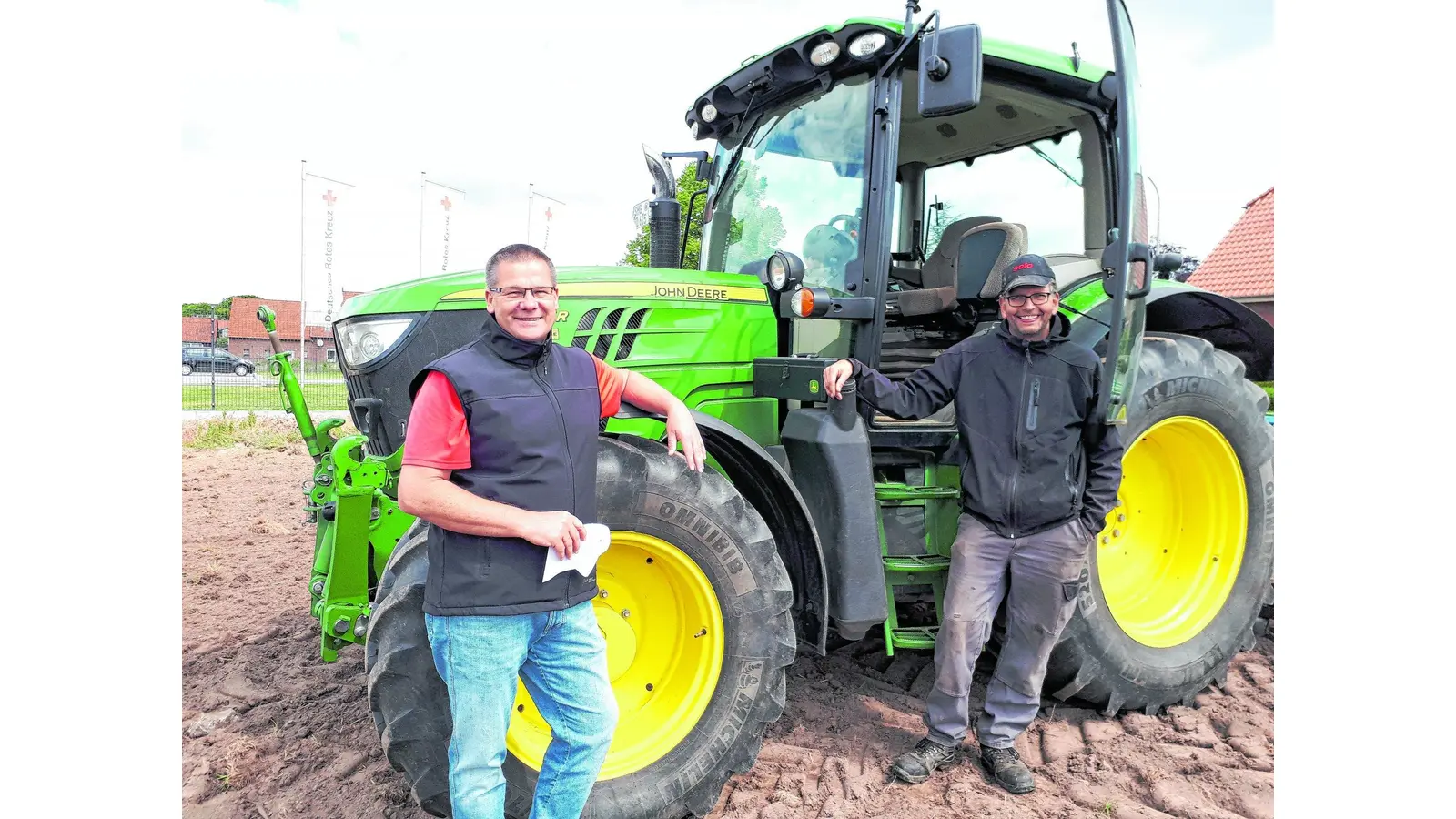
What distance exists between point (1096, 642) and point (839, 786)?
4.14ft

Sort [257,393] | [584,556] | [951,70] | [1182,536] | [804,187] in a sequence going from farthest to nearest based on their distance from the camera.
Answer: [257,393]
[1182,536]
[804,187]
[951,70]
[584,556]

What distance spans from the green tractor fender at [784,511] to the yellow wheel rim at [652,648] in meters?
0.45

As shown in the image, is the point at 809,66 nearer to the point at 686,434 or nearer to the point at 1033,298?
the point at 1033,298

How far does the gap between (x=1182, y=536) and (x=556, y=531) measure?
3.32 meters

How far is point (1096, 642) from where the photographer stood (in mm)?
3510

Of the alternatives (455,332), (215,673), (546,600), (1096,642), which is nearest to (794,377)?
(455,332)

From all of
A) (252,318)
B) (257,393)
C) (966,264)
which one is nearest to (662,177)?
(966,264)

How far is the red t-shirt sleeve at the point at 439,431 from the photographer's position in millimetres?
2059

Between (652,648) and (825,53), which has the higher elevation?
(825,53)

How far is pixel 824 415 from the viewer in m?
3.22

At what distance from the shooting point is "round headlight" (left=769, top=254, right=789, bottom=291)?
135 inches

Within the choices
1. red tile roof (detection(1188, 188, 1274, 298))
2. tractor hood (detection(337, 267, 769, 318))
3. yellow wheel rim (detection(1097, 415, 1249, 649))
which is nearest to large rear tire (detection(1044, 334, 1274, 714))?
yellow wheel rim (detection(1097, 415, 1249, 649))

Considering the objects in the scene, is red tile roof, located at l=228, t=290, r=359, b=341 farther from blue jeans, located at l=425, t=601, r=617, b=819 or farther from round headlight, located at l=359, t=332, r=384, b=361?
blue jeans, located at l=425, t=601, r=617, b=819

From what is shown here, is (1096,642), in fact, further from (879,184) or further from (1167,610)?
(879,184)
